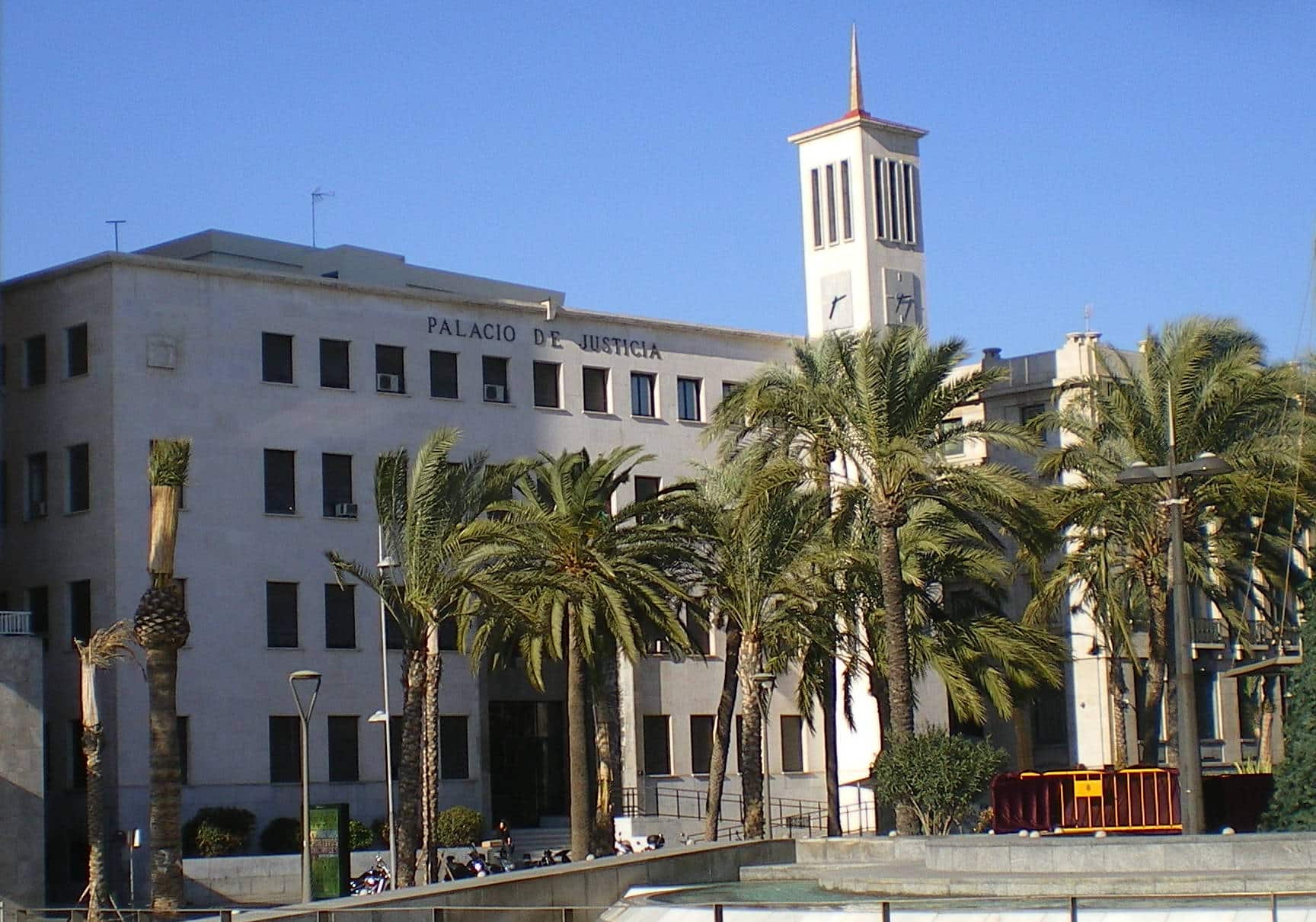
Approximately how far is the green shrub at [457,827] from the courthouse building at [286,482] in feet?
5.76

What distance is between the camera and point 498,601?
38219mm

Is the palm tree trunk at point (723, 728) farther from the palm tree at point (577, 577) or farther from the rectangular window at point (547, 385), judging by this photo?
the rectangular window at point (547, 385)

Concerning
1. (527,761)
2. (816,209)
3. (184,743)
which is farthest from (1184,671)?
(816,209)

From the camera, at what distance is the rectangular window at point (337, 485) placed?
52469 mm

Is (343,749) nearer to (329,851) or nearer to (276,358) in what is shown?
(276,358)

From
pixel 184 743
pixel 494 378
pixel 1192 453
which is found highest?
pixel 494 378

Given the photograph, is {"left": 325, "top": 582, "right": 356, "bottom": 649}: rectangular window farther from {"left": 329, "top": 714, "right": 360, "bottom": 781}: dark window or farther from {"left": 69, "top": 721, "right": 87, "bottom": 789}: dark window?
{"left": 69, "top": 721, "right": 87, "bottom": 789}: dark window

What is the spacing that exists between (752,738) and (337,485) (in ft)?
47.8

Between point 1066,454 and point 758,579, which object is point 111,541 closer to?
point 758,579

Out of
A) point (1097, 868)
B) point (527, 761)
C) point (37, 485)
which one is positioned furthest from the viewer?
point (527, 761)

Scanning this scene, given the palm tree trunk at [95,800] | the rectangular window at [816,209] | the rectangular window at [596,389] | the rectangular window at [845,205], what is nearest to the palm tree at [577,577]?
the palm tree trunk at [95,800]

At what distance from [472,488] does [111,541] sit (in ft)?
37.1

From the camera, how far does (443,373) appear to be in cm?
5509

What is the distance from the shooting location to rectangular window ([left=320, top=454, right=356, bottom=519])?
52.5 m
